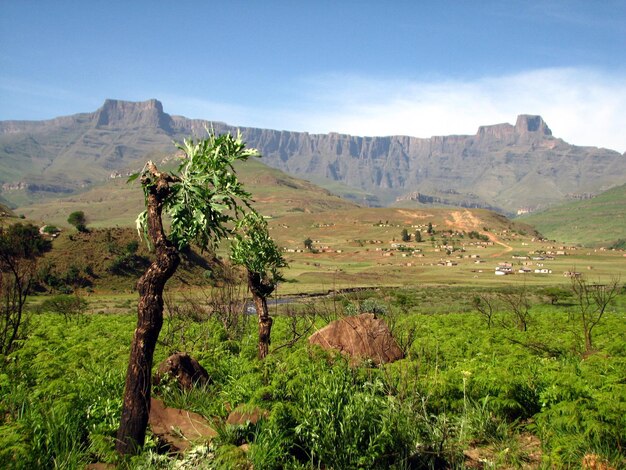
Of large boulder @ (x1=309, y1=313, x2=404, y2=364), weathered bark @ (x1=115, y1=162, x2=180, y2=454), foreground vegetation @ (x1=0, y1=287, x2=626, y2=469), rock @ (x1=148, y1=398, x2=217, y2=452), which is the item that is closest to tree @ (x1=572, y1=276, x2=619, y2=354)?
foreground vegetation @ (x1=0, y1=287, x2=626, y2=469)

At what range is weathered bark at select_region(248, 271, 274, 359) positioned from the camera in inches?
559

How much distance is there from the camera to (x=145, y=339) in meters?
6.74

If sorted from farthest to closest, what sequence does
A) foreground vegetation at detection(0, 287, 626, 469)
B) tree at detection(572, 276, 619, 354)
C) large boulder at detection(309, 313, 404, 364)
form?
large boulder at detection(309, 313, 404, 364) → tree at detection(572, 276, 619, 354) → foreground vegetation at detection(0, 287, 626, 469)

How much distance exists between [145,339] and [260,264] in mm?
8352

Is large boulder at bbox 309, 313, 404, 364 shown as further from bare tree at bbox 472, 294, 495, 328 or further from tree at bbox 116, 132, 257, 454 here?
bare tree at bbox 472, 294, 495, 328

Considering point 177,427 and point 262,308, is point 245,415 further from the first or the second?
point 262,308

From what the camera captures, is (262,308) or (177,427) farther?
(262,308)

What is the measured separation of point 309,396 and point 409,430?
1.63m

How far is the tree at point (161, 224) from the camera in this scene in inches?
264

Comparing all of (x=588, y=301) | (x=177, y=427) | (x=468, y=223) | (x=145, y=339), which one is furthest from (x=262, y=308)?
(x=468, y=223)

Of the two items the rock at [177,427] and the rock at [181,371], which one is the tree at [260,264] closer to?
the rock at [181,371]

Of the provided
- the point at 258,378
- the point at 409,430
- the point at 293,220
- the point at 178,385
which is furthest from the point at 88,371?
the point at 293,220

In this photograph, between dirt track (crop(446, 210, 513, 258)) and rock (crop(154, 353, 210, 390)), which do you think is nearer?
rock (crop(154, 353, 210, 390))

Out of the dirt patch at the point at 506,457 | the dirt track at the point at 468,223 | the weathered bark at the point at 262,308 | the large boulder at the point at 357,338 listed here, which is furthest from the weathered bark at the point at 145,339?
the dirt track at the point at 468,223
